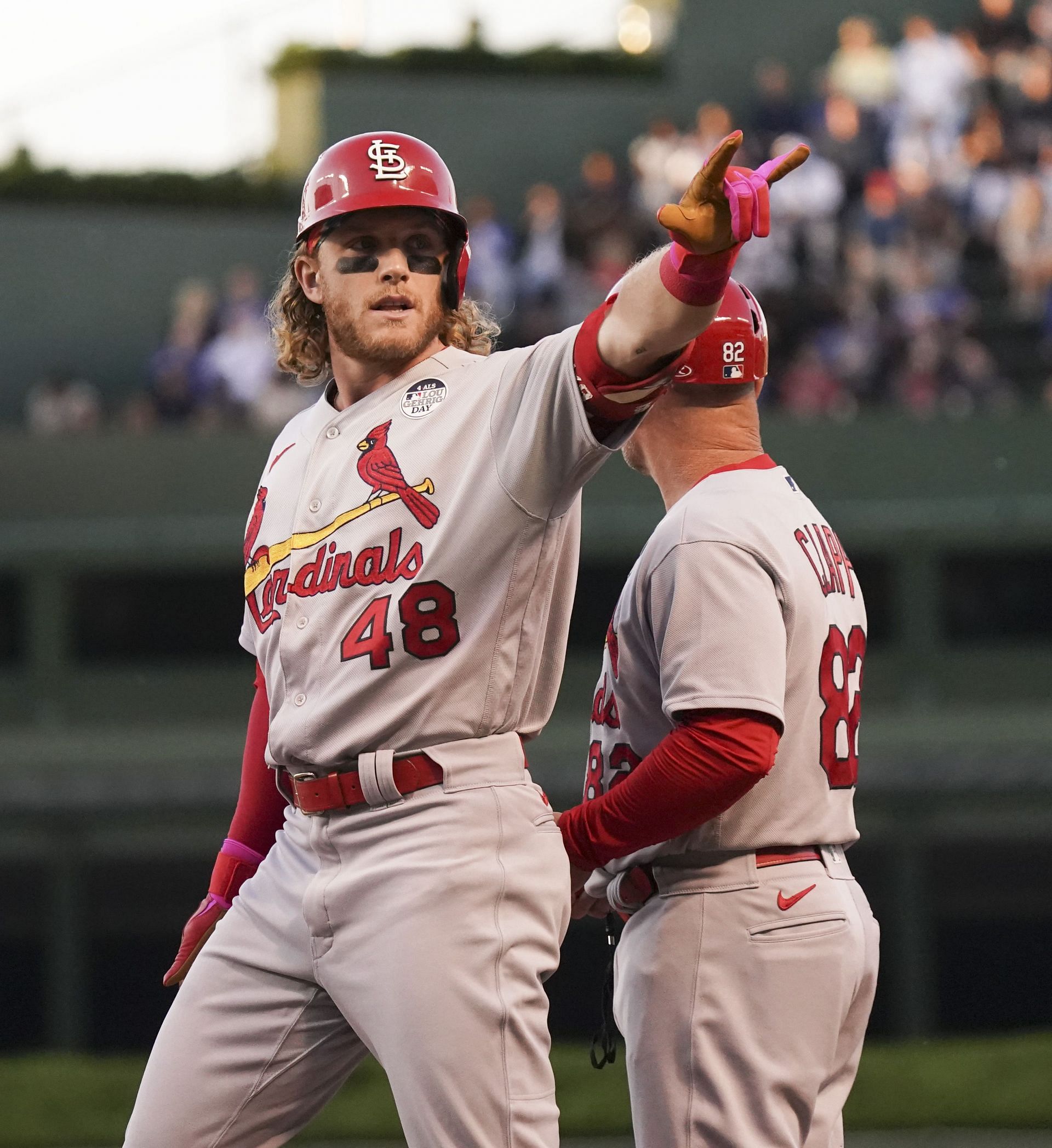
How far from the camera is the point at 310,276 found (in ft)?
10.6

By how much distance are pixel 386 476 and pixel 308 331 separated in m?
0.55

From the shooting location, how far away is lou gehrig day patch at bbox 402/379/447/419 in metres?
2.95

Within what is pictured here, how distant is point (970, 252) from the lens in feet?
42.3

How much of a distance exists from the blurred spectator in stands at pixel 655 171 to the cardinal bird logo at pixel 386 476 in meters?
10.3

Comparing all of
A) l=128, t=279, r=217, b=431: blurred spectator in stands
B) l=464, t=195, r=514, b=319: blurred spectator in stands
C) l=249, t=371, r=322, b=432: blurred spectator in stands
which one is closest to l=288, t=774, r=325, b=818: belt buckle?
l=249, t=371, r=322, b=432: blurred spectator in stands

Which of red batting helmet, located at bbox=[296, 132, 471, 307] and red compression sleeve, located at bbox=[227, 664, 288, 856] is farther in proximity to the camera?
red compression sleeve, located at bbox=[227, 664, 288, 856]

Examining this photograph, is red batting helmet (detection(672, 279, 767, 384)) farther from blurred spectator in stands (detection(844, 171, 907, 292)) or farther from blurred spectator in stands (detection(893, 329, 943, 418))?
blurred spectator in stands (detection(844, 171, 907, 292))

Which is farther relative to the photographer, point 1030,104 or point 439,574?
point 1030,104

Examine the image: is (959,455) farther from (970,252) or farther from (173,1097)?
(173,1097)

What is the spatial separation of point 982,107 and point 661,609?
1158cm

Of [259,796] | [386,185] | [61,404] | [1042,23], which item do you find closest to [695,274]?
[386,185]

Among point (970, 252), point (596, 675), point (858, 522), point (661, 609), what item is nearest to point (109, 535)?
point (596, 675)

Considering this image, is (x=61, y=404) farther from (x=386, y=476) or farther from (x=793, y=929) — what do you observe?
(x=793, y=929)

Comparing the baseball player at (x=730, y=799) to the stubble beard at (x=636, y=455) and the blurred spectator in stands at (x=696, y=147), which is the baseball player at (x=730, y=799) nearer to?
the stubble beard at (x=636, y=455)
